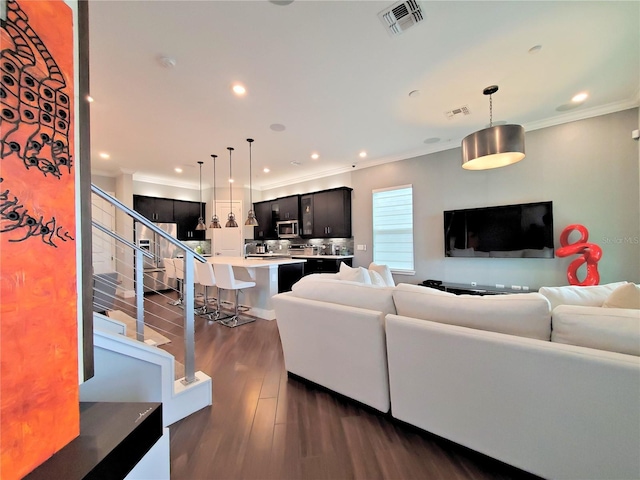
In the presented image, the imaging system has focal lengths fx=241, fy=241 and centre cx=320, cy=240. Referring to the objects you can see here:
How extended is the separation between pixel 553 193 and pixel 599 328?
329cm

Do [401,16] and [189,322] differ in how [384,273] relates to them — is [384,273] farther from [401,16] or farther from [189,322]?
[401,16]

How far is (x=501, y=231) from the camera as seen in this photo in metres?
3.71

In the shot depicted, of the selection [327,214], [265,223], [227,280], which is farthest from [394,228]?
[265,223]

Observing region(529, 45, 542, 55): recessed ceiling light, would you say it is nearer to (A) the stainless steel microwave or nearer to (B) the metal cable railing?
(B) the metal cable railing

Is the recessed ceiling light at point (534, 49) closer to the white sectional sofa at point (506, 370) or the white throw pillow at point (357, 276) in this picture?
the white sectional sofa at point (506, 370)

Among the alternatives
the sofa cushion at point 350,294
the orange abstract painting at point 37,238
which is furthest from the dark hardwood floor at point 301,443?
the orange abstract painting at point 37,238

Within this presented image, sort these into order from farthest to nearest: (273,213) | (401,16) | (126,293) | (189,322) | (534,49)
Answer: (273,213)
(126,293)
(534,49)
(401,16)
(189,322)

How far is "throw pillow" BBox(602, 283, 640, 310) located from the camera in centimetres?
116

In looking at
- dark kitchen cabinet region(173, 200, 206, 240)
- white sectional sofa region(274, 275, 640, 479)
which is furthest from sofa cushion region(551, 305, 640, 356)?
dark kitchen cabinet region(173, 200, 206, 240)

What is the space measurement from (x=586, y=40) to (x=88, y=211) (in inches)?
148

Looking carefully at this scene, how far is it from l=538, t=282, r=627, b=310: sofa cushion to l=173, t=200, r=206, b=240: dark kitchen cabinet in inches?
291

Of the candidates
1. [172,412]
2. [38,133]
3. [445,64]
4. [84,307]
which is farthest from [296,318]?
[445,64]

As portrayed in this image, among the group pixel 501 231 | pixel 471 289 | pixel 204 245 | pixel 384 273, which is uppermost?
pixel 501 231

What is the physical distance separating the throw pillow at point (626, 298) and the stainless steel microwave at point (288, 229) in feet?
18.3
